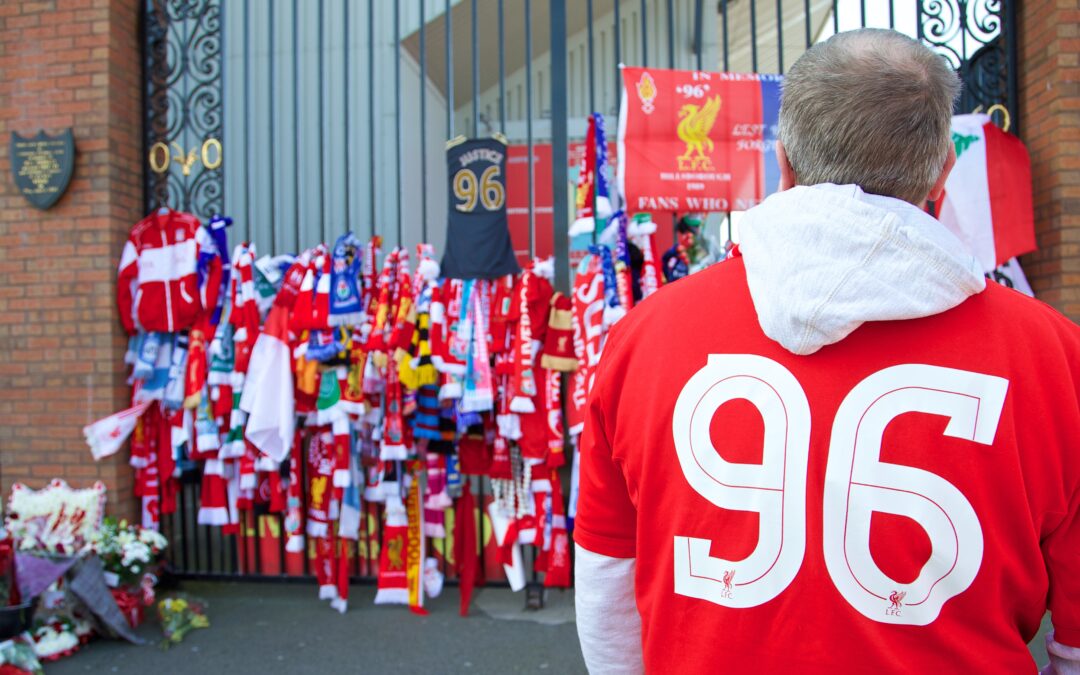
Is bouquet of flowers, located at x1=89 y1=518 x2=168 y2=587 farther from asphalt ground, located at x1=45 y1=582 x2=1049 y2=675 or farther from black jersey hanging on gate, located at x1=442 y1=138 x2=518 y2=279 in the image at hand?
black jersey hanging on gate, located at x1=442 y1=138 x2=518 y2=279

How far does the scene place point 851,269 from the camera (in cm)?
→ 113

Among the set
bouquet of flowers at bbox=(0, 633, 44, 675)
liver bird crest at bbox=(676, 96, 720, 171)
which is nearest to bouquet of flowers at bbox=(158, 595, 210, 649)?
bouquet of flowers at bbox=(0, 633, 44, 675)

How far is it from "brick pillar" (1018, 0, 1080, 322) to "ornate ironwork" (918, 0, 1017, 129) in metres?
0.15

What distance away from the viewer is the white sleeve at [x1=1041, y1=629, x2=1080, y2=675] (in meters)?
1.20

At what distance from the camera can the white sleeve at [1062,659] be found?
120 centimetres

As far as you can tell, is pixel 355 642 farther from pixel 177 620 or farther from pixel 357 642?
pixel 177 620

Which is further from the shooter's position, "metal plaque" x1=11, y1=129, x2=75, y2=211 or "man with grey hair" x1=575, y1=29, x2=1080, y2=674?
"metal plaque" x1=11, y1=129, x2=75, y2=211

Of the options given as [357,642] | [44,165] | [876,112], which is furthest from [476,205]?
[876,112]

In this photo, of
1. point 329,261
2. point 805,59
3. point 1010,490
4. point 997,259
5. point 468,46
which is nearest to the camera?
point 1010,490

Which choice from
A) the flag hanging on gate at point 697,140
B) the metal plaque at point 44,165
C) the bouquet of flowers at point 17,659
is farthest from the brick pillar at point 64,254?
the flag hanging on gate at point 697,140

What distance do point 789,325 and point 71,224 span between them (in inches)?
196

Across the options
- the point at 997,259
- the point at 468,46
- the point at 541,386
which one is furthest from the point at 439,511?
the point at 468,46

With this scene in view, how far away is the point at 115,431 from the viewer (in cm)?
476

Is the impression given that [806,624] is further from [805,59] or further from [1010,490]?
[805,59]
